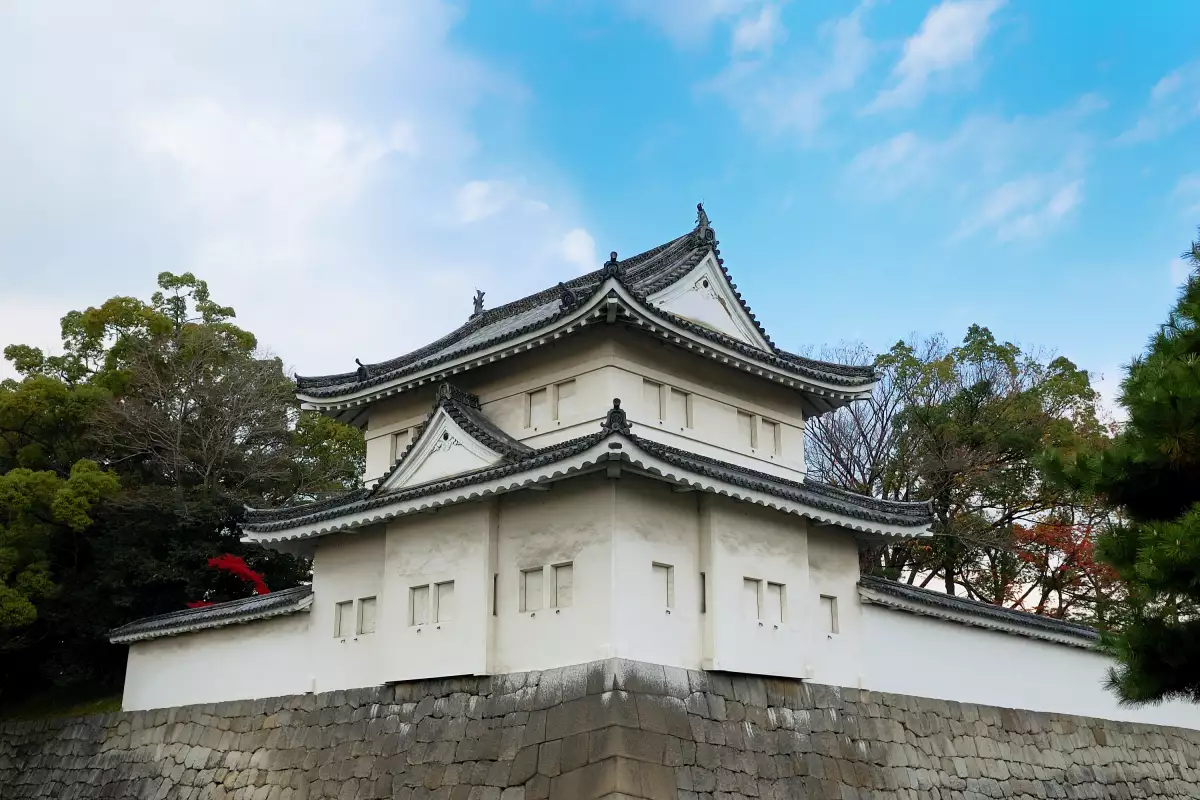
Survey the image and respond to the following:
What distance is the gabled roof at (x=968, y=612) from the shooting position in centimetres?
1507

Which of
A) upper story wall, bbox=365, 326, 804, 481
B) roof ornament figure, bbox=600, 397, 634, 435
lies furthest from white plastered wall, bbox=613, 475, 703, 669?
upper story wall, bbox=365, 326, 804, 481

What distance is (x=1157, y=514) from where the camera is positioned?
954 centimetres

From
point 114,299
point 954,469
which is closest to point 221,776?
point 114,299

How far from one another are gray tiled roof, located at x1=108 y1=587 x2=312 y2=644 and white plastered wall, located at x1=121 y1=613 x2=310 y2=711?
188 millimetres

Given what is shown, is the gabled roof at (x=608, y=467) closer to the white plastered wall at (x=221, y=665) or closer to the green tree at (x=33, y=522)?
the white plastered wall at (x=221, y=665)

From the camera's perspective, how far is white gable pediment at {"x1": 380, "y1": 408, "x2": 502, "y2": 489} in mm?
13922

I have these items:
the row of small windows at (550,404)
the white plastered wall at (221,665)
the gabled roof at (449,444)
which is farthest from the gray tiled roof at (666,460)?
the white plastered wall at (221,665)

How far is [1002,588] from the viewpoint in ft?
92.3

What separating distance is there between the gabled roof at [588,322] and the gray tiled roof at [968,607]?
305cm

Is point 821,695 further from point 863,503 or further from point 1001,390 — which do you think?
point 1001,390

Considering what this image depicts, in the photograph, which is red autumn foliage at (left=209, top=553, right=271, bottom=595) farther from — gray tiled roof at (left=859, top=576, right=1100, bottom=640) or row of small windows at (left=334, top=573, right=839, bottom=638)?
gray tiled roof at (left=859, top=576, right=1100, bottom=640)

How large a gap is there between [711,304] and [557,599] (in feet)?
18.8

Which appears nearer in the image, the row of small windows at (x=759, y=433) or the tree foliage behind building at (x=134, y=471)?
the row of small windows at (x=759, y=433)

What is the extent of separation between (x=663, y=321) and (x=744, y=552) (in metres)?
3.18
